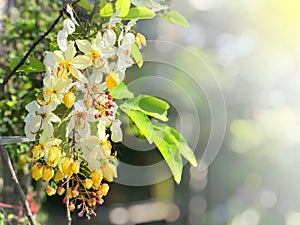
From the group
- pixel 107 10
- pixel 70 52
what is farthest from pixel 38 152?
pixel 107 10

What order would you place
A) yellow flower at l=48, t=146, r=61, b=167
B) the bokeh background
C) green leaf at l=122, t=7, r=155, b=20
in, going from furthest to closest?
the bokeh background < green leaf at l=122, t=7, r=155, b=20 < yellow flower at l=48, t=146, r=61, b=167

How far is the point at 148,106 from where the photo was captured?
2.63 feet

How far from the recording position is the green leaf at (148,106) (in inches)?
31.2

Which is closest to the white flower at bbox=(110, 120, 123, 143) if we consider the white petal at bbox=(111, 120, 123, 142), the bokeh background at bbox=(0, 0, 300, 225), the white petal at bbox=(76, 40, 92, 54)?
the white petal at bbox=(111, 120, 123, 142)

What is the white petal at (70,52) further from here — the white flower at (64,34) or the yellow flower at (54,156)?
the yellow flower at (54,156)

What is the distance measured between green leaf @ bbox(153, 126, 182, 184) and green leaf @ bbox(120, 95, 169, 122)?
0.03m

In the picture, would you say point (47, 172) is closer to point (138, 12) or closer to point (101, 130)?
point (101, 130)

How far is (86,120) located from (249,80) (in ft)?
9.58

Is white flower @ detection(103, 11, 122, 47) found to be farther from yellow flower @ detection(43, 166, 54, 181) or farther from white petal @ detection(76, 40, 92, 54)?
yellow flower @ detection(43, 166, 54, 181)

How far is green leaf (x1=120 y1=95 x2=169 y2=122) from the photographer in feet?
2.60

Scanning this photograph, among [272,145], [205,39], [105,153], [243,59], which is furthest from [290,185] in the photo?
[105,153]

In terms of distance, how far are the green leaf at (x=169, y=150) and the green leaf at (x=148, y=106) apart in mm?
28

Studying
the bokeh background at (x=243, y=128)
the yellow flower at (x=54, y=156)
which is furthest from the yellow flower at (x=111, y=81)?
the bokeh background at (x=243, y=128)

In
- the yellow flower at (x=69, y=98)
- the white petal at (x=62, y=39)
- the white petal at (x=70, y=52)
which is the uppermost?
the white petal at (x=62, y=39)
